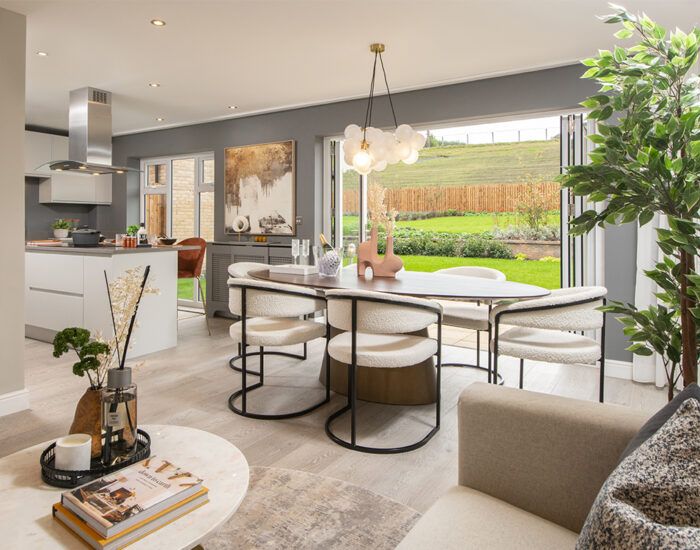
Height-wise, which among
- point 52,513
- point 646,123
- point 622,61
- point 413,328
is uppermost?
point 622,61

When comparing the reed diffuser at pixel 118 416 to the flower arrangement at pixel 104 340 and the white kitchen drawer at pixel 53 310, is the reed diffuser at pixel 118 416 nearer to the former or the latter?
the flower arrangement at pixel 104 340

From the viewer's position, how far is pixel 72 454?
1326 mm

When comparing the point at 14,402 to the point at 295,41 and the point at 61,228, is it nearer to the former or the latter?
the point at 295,41

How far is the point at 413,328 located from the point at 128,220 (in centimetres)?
600

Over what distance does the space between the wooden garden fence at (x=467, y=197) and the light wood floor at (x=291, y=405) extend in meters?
2.71

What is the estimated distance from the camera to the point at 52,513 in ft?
3.88

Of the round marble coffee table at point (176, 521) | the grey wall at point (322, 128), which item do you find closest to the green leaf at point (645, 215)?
the round marble coffee table at point (176, 521)

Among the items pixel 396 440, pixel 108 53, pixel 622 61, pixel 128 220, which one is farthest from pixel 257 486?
pixel 128 220

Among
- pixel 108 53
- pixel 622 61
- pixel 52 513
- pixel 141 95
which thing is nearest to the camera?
pixel 52 513

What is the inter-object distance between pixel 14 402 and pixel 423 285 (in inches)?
103

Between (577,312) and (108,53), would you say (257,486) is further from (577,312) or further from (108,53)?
(108,53)

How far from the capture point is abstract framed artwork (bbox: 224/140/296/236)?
5.81 m

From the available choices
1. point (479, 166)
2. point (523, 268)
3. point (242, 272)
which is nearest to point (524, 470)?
point (242, 272)

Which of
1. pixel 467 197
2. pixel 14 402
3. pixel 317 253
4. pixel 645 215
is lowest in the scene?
pixel 14 402
